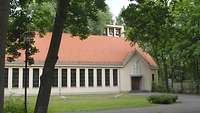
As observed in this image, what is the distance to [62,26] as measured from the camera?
37.7ft

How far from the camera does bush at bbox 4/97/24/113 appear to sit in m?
17.9

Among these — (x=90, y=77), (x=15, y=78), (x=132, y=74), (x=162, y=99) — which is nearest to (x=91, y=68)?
(x=90, y=77)

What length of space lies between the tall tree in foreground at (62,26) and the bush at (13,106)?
5.44 m

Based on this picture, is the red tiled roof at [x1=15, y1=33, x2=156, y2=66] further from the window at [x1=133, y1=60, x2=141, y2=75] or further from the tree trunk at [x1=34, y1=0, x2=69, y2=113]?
the tree trunk at [x1=34, y1=0, x2=69, y2=113]

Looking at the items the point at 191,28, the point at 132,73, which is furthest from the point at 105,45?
the point at 191,28

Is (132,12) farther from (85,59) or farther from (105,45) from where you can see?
(105,45)

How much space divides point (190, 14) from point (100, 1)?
9014mm

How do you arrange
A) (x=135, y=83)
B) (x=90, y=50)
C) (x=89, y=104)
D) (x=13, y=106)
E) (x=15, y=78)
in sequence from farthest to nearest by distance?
(x=135, y=83)
(x=90, y=50)
(x=15, y=78)
(x=89, y=104)
(x=13, y=106)

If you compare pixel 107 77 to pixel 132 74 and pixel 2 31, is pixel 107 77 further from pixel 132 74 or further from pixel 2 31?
pixel 2 31

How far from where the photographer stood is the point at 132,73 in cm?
5819

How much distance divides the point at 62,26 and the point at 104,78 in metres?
43.6

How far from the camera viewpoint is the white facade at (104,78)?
4809 centimetres

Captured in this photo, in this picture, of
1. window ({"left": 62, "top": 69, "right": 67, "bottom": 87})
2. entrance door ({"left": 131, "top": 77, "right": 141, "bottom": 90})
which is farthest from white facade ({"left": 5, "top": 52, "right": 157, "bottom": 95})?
window ({"left": 62, "top": 69, "right": 67, "bottom": 87})

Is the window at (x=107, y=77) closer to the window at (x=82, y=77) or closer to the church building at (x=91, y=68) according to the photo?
the church building at (x=91, y=68)
